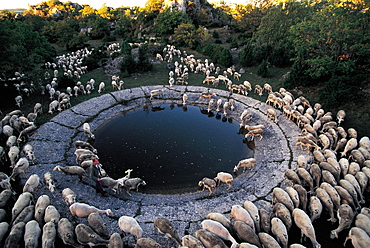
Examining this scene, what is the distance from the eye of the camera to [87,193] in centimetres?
1428

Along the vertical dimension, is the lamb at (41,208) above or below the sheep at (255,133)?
below

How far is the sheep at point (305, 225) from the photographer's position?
11.1 meters

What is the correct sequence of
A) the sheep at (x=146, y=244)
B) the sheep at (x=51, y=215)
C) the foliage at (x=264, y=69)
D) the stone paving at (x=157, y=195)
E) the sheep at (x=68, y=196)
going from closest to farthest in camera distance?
the sheep at (x=146, y=244), the sheep at (x=51, y=215), the sheep at (x=68, y=196), the stone paving at (x=157, y=195), the foliage at (x=264, y=69)

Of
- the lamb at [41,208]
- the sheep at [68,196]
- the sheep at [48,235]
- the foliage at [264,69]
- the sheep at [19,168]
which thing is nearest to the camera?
the sheep at [48,235]

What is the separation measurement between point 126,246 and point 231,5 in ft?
372

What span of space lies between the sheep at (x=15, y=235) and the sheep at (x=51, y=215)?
37.5 inches

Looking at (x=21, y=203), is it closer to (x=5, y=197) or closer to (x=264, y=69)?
(x=5, y=197)

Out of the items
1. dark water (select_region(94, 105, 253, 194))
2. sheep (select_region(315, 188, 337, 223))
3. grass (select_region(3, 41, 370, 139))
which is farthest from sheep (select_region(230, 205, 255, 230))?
grass (select_region(3, 41, 370, 139))

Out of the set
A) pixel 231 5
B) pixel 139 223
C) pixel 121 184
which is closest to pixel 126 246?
pixel 139 223

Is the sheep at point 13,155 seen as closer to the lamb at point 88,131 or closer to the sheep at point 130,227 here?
the lamb at point 88,131

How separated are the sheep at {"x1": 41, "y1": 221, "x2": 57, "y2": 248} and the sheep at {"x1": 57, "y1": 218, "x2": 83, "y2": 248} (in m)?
0.25

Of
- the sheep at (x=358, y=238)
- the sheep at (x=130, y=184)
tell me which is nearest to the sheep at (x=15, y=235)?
the sheep at (x=130, y=184)

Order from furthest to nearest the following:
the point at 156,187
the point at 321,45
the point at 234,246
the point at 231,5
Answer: the point at 231,5, the point at 321,45, the point at 156,187, the point at 234,246

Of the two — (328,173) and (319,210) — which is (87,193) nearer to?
(319,210)
